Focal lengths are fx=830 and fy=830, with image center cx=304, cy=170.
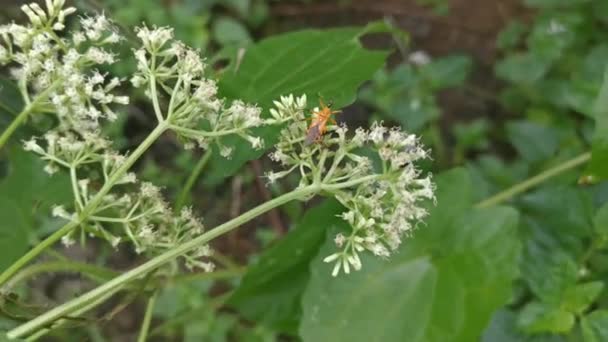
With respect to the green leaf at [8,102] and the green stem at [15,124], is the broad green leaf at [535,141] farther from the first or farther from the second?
the green stem at [15,124]

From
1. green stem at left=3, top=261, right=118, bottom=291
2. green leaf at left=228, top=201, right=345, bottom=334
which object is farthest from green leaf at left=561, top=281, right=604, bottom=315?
green stem at left=3, top=261, right=118, bottom=291

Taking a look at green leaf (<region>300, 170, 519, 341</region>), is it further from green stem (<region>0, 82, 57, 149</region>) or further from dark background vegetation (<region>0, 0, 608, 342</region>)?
green stem (<region>0, 82, 57, 149</region>)

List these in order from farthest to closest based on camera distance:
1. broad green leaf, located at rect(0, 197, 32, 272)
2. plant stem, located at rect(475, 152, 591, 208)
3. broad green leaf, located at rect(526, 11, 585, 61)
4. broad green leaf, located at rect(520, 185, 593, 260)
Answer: broad green leaf, located at rect(526, 11, 585, 61)
plant stem, located at rect(475, 152, 591, 208)
broad green leaf, located at rect(520, 185, 593, 260)
broad green leaf, located at rect(0, 197, 32, 272)

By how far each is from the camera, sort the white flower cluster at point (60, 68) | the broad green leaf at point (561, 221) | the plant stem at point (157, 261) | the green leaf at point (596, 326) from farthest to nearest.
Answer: the broad green leaf at point (561, 221)
the green leaf at point (596, 326)
the white flower cluster at point (60, 68)
the plant stem at point (157, 261)

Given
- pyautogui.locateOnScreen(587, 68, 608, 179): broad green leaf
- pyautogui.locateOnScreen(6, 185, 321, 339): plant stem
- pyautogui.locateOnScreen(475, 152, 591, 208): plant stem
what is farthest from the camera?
pyautogui.locateOnScreen(475, 152, 591, 208): plant stem

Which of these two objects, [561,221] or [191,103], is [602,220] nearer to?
[561,221]

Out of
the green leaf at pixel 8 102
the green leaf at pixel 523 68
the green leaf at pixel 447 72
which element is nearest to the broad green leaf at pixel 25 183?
the green leaf at pixel 8 102
